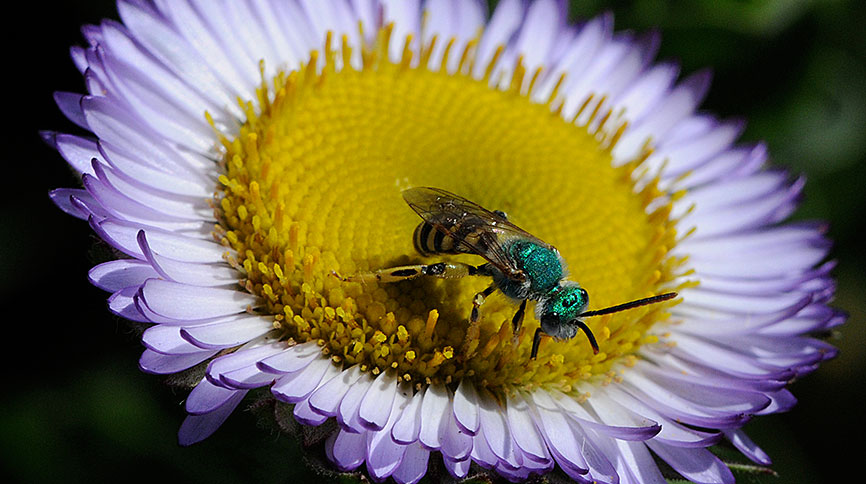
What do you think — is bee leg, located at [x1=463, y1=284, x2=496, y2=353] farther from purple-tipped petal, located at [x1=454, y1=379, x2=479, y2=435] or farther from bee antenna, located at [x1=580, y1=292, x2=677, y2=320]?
bee antenna, located at [x1=580, y1=292, x2=677, y2=320]

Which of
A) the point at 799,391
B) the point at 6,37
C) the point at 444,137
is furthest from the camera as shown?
the point at 799,391

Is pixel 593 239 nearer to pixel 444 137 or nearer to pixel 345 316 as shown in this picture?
pixel 444 137

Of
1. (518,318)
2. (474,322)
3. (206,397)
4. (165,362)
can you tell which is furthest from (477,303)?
(165,362)

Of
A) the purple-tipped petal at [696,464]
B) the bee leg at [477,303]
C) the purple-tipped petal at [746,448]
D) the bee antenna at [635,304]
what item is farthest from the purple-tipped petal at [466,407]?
the purple-tipped petal at [746,448]

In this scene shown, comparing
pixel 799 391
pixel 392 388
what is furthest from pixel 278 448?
pixel 799 391

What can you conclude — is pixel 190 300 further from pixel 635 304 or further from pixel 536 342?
pixel 635 304

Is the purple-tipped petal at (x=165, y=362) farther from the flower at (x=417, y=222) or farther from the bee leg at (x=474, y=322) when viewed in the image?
the bee leg at (x=474, y=322)


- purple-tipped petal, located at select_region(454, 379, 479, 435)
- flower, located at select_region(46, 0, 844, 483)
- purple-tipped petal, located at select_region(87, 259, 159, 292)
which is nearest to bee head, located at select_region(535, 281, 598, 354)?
flower, located at select_region(46, 0, 844, 483)

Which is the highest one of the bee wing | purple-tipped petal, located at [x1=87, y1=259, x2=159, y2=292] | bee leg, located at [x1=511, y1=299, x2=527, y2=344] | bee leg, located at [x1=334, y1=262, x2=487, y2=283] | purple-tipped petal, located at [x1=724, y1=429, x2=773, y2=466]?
the bee wing
